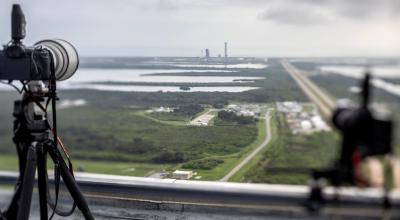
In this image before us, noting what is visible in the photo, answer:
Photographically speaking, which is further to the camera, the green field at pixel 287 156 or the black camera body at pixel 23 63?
the black camera body at pixel 23 63

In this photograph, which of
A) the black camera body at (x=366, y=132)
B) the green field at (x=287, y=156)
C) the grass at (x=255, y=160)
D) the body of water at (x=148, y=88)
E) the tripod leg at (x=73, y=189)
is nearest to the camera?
the black camera body at (x=366, y=132)

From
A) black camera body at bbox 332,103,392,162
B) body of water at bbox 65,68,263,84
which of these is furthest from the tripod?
black camera body at bbox 332,103,392,162

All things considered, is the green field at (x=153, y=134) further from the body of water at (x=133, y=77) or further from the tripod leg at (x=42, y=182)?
the tripod leg at (x=42, y=182)

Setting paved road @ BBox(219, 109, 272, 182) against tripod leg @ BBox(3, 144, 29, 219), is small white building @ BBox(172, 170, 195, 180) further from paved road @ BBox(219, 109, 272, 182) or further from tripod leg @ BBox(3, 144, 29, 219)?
tripod leg @ BBox(3, 144, 29, 219)

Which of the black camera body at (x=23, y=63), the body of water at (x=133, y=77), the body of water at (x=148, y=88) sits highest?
the black camera body at (x=23, y=63)

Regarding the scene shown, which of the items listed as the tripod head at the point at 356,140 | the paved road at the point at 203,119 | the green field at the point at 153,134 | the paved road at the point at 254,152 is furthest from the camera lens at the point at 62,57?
the tripod head at the point at 356,140

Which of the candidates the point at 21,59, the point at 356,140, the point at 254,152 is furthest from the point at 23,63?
the point at 356,140

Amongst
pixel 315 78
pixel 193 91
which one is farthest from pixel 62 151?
pixel 315 78

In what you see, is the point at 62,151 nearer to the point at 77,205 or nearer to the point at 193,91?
the point at 77,205
